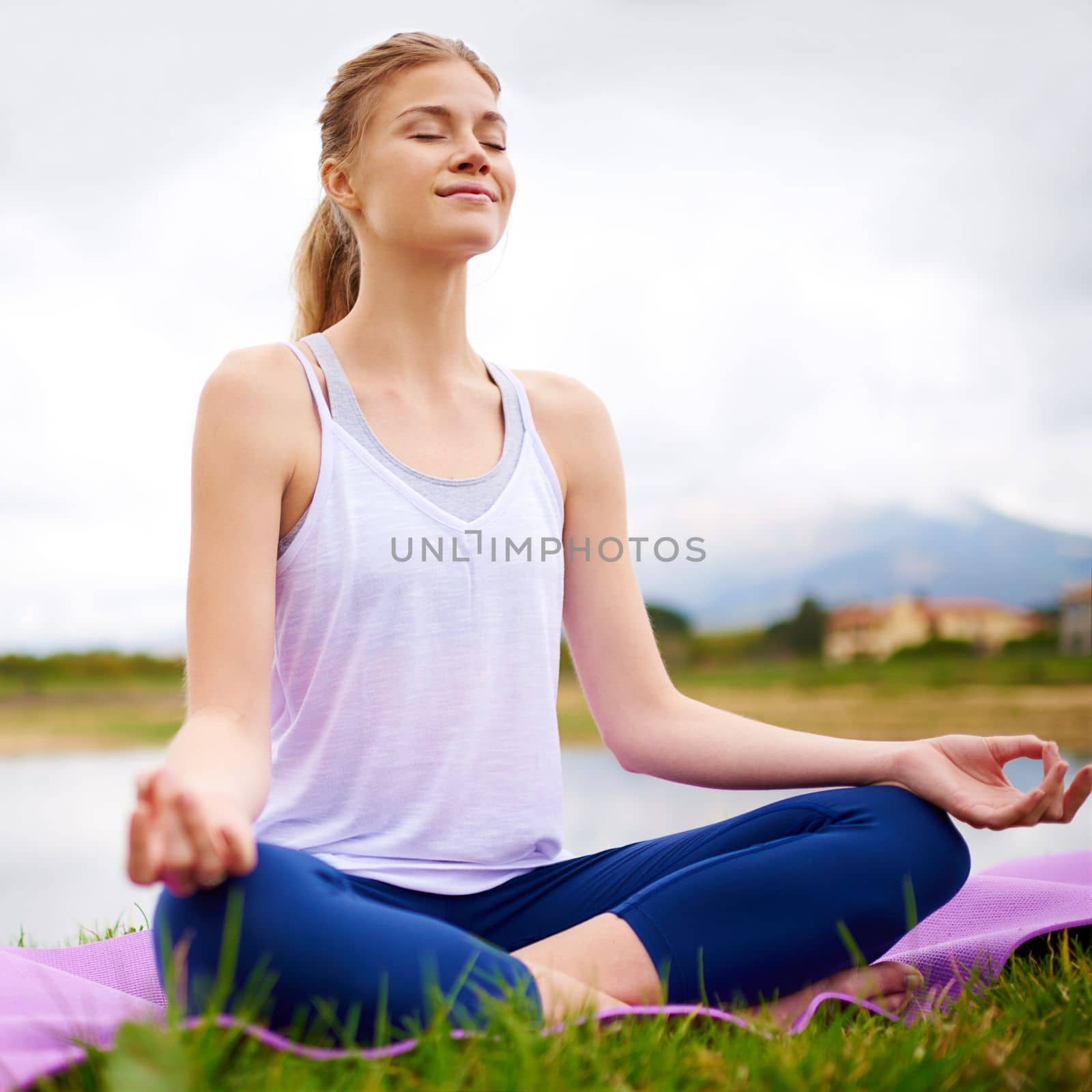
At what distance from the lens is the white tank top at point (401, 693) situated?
4.87 ft

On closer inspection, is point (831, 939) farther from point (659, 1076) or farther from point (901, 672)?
point (901, 672)

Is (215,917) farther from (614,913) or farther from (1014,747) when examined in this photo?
(1014,747)

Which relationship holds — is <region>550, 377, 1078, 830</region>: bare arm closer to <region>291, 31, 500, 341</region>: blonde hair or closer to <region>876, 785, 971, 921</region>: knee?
<region>876, 785, 971, 921</region>: knee

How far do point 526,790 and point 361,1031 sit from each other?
444mm

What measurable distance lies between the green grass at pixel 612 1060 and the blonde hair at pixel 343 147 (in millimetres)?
1132

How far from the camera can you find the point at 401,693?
149 centimetres

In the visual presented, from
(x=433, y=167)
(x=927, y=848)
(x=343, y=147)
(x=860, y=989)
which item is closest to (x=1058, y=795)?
(x=927, y=848)

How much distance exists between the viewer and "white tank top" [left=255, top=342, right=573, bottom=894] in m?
1.48

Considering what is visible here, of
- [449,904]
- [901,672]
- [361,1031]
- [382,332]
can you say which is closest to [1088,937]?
[449,904]

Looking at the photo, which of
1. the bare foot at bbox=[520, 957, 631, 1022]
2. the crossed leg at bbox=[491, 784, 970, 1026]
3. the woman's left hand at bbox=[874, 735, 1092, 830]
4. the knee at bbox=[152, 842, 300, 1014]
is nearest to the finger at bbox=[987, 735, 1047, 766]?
the woman's left hand at bbox=[874, 735, 1092, 830]

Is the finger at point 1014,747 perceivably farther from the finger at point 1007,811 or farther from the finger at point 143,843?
the finger at point 143,843

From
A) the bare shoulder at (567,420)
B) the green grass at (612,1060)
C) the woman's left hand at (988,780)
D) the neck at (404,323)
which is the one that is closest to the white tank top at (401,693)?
the neck at (404,323)

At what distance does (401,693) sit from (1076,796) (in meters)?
0.80

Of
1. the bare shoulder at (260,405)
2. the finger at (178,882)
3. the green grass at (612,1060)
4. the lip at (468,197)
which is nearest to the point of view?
the green grass at (612,1060)
